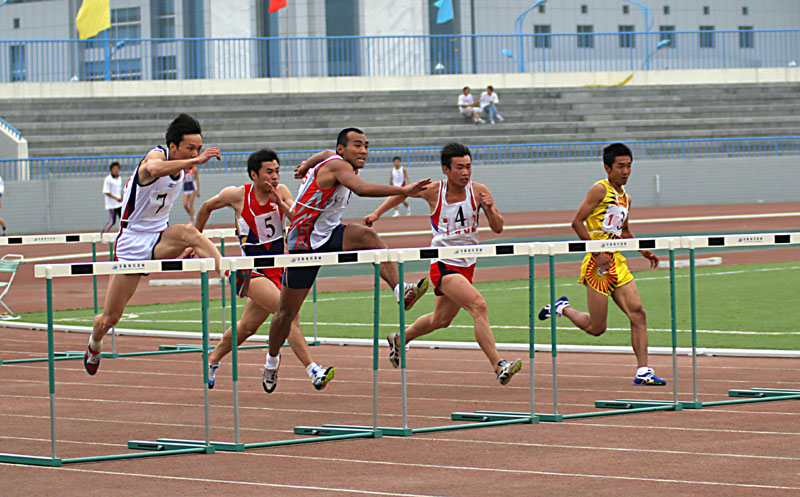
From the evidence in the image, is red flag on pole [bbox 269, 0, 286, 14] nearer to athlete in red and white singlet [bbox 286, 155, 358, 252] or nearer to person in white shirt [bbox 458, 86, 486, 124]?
person in white shirt [bbox 458, 86, 486, 124]

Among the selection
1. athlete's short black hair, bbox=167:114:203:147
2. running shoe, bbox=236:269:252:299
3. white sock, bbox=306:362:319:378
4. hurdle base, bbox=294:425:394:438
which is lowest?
hurdle base, bbox=294:425:394:438

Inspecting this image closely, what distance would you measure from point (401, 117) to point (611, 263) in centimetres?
2956

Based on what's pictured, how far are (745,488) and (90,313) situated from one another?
13767 mm

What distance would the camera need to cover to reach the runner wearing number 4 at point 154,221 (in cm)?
938

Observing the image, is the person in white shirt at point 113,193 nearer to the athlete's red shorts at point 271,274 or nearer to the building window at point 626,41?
the athlete's red shorts at point 271,274

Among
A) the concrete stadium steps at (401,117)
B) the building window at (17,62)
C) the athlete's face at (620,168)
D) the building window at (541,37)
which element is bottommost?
the athlete's face at (620,168)

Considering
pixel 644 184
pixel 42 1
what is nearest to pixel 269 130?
pixel 644 184

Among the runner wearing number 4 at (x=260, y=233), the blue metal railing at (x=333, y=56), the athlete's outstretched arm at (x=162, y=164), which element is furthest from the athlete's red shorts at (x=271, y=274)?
the blue metal railing at (x=333, y=56)

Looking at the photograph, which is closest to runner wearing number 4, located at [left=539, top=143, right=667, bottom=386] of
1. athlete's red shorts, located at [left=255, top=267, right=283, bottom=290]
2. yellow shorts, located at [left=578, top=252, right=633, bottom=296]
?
yellow shorts, located at [left=578, top=252, right=633, bottom=296]

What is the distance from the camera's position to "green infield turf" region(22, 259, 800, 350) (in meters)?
13.7

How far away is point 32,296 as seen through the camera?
2139 cm

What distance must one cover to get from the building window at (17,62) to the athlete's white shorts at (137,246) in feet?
107

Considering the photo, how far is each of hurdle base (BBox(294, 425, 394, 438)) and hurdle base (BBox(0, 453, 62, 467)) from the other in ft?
5.94

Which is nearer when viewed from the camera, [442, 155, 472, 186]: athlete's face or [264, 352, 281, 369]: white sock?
[264, 352, 281, 369]: white sock
